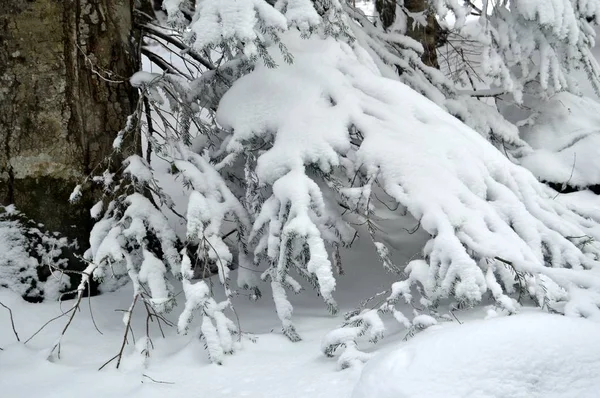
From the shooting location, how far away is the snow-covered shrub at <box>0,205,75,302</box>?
10.3 ft

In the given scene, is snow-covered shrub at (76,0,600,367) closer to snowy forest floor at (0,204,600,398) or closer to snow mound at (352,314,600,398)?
snowy forest floor at (0,204,600,398)

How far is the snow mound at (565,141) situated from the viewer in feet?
16.3

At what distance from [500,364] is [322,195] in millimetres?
1789

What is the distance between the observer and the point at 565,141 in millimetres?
5090

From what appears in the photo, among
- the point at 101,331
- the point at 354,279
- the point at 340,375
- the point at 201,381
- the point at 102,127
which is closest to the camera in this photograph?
the point at 340,375

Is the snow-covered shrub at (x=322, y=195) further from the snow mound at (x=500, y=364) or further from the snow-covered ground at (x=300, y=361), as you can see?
the snow mound at (x=500, y=364)

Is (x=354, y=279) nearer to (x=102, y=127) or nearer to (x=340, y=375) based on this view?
(x=340, y=375)

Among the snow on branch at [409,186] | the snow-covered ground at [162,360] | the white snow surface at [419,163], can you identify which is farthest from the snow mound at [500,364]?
the white snow surface at [419,163]

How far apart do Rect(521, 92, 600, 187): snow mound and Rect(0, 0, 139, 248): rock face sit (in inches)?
150

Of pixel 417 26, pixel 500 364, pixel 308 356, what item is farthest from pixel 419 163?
pixel 417 26

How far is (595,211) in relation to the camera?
11.3 feet

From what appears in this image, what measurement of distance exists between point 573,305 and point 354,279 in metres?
1.51

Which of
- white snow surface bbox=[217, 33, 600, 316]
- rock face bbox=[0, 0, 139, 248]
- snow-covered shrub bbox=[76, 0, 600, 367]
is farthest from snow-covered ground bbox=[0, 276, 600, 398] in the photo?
rock face bbox=[0, 0, 139, 248]

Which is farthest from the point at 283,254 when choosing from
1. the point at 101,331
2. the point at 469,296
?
the point at 101,331
